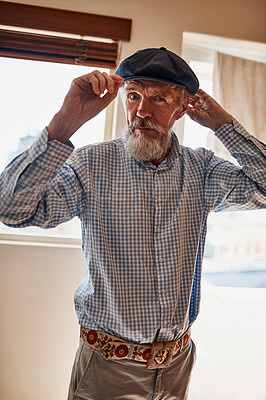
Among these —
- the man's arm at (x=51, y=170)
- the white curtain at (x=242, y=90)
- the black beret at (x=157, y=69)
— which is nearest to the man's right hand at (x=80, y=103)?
the man's arm at (x=51, y=170)

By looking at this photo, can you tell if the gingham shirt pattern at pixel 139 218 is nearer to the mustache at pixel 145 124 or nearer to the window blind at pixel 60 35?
the mustache at pixel 145 124

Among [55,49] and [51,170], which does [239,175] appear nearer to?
[51,170]

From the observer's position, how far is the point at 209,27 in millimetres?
2279

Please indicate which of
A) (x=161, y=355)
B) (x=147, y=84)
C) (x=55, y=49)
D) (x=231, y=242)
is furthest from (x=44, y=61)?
(x=161, y=355)

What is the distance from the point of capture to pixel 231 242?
255 cm

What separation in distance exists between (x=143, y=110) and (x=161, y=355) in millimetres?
837

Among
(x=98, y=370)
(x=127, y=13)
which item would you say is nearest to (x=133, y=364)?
(x=98, y=370)

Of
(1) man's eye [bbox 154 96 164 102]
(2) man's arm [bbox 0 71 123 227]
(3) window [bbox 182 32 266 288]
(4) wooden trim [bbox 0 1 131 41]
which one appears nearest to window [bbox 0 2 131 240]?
(4) wooden trim [bbox 0 1 131 41]

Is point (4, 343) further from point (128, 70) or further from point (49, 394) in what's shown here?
point (128, 70)

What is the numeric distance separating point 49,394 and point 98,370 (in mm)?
1103

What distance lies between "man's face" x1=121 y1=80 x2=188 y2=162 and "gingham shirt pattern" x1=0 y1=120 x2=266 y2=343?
0.06 meters

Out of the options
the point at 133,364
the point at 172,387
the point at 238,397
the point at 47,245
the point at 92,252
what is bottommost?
the point at 238,397

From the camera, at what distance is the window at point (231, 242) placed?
2.47 meters

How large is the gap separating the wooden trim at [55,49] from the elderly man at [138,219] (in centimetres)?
88
